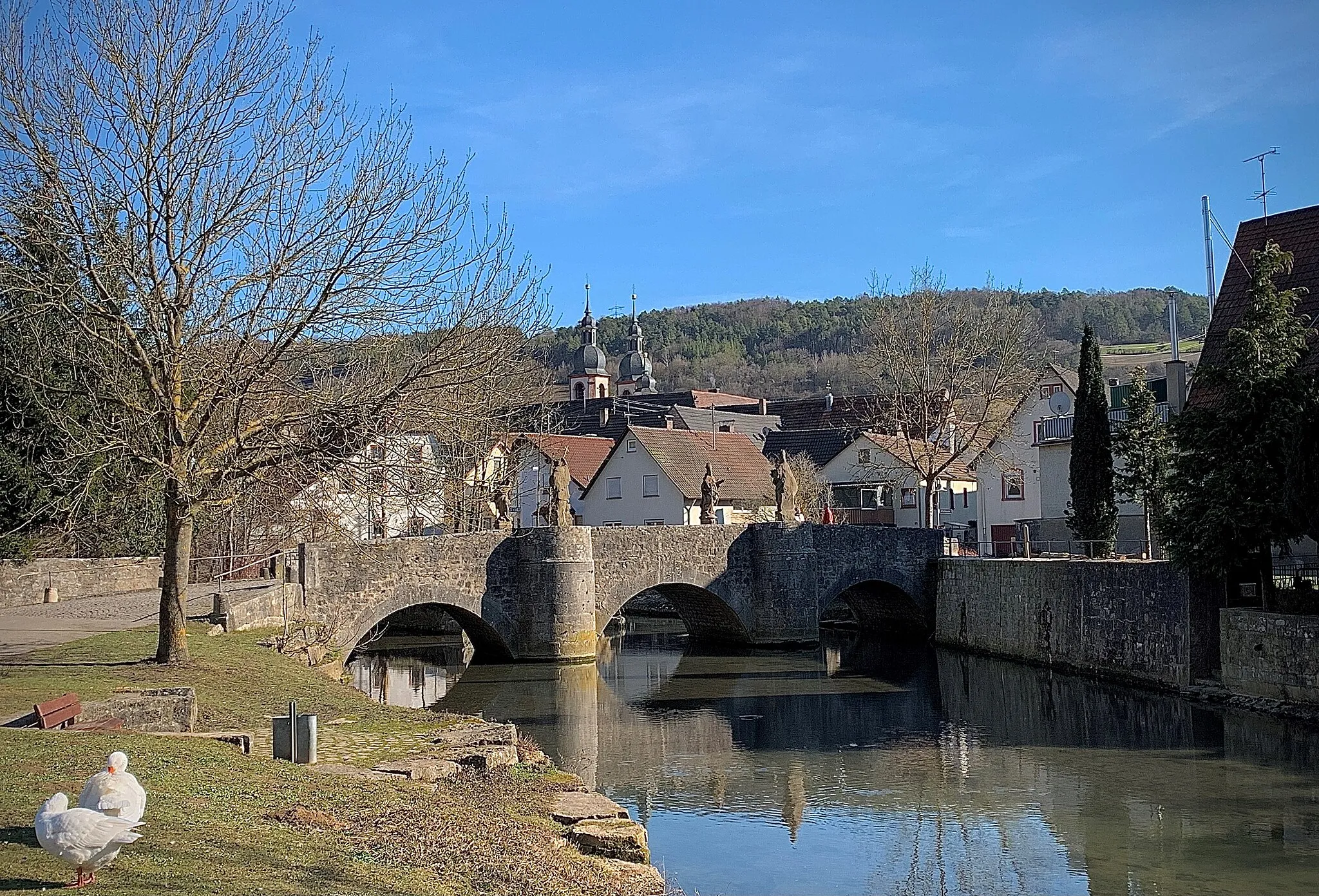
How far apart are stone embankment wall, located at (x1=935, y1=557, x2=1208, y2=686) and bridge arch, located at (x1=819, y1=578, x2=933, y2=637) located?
2.20 metres

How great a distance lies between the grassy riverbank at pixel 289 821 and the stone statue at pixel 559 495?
15.0 m

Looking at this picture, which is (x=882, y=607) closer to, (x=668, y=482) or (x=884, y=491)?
(x=668, y=482)

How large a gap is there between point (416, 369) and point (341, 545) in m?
10.9

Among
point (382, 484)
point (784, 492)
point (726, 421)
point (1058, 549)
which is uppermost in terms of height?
point (726, 421)

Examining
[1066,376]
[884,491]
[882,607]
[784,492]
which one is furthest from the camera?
[884,491]

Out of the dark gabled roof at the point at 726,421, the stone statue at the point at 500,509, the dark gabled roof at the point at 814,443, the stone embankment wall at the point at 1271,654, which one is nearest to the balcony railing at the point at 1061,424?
the dark gabled roof at the point at 814,443

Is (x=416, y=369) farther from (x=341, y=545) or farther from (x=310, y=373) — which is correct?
(x=341, y=545)

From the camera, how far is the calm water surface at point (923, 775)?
12.5 m

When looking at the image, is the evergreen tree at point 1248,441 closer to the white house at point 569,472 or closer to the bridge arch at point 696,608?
the bridge arch at point 696,608

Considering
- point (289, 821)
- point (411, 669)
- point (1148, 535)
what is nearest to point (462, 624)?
point (411, 669)

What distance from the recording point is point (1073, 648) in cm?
2636

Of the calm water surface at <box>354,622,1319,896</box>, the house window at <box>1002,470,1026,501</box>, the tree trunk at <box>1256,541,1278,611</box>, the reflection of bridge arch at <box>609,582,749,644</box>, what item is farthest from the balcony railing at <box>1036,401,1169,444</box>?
the tree trunk at <box>1256,541,1278,611</box>

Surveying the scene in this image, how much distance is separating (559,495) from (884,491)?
26158 millimetres

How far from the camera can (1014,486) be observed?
46.6m
